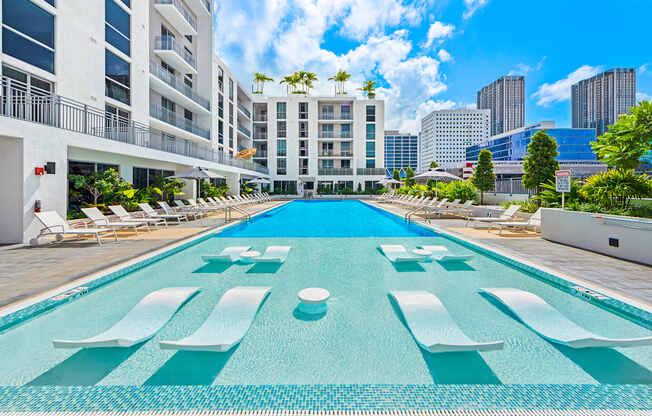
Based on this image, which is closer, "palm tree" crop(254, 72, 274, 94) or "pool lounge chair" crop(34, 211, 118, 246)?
"pool lounge chair" crop(34, 211, 118, 246)

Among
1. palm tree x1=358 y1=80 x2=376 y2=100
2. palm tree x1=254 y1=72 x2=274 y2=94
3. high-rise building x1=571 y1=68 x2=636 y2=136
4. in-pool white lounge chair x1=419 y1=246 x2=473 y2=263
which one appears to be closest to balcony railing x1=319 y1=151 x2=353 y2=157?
palm tree x1=358 y1=80 x2=376 y2=100

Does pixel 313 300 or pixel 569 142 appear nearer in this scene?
pixel 313 300

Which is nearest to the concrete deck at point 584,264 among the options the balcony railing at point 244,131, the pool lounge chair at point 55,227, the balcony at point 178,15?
the pool lounge chair at point 55,227

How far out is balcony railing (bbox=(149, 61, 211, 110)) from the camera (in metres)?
17.5

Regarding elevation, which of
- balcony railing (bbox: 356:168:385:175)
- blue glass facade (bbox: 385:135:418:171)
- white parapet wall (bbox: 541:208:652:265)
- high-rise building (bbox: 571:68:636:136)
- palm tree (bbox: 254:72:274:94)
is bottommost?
white parapet wall (bbox: 541:208:652:265)

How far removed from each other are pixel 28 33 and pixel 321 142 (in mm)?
34402

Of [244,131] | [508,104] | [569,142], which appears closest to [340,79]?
[244,131]

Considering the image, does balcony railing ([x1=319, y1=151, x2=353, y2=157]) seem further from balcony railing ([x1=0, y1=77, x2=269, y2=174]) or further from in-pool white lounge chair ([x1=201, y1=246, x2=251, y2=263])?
in-pool white lounge chair ([x1=201, y1=246, x2=251, y2=263])

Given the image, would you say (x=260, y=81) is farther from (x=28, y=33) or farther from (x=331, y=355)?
(x=331, y=355)

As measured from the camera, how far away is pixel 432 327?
3279mm

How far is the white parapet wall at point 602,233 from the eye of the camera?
555cm

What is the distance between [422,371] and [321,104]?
43708 millimetres

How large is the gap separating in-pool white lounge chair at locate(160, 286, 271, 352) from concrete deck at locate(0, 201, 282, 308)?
8.30ft

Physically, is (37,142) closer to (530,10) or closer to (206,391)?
(206,391)
